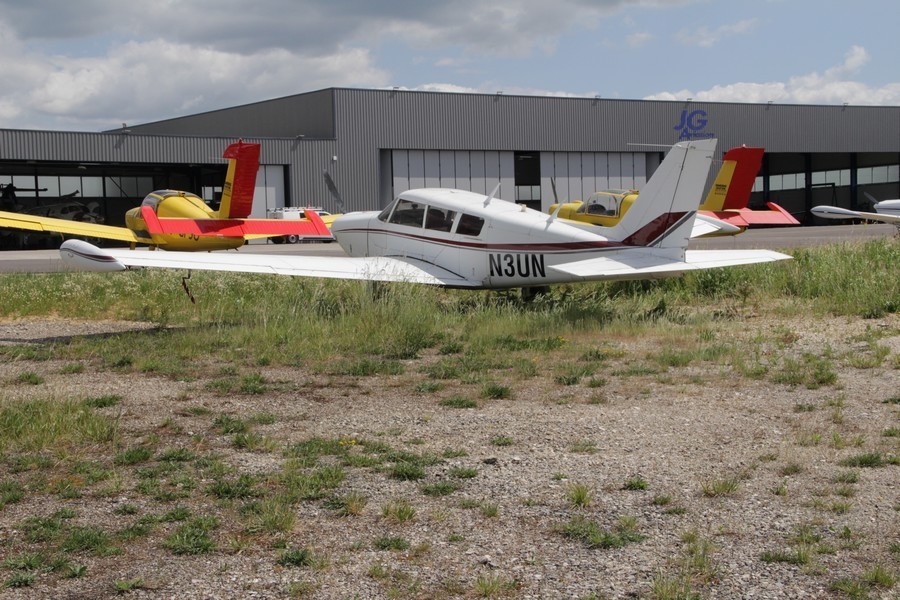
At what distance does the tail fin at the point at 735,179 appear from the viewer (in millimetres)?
22469

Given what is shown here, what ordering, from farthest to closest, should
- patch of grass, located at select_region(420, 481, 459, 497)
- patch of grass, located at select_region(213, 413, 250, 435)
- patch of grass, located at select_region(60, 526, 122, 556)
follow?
patch of grass, located at select_region(213, 413, 250, 435), patch of grass, located at select_region(420, 481, 459, 497), patch of grass, located at select_region(60, 526, 122, 556)

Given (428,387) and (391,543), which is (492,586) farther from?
(428,387)

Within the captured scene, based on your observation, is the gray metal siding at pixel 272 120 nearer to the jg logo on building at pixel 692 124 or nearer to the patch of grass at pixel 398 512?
the jg logo on building at pixel 692 124

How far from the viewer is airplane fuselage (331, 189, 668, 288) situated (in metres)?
12.7

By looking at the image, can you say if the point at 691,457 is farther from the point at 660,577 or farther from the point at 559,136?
the point at 559,136

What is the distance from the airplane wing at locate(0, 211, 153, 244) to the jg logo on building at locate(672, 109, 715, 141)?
3756 cm

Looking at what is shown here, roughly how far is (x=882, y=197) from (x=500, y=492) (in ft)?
227

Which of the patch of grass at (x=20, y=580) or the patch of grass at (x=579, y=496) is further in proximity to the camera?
the patch of grass at (x=579, y=496)

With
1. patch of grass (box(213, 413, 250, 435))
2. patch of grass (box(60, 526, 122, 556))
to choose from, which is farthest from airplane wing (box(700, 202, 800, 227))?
patch of grass (box(60, 526, 122, 556))

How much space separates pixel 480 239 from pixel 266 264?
3.11 meters

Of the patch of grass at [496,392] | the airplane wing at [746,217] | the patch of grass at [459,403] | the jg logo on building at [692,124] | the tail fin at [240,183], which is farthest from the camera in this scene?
the jg logo on building at [692,124]

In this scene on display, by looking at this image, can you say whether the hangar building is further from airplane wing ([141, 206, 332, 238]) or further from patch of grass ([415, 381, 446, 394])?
patch of grass ([415, 381, 446, 394])

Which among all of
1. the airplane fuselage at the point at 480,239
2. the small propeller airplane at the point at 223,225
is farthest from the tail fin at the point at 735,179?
the airplane fuselage at the point at 480,239

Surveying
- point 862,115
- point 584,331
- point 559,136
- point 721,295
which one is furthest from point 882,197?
point 584,331
